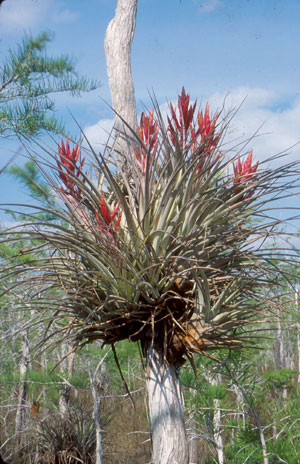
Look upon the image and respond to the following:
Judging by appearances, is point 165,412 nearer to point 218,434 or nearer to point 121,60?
point 121,60

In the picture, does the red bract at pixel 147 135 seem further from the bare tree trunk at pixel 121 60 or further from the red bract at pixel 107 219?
the bare tree trunk at pixel 121 60

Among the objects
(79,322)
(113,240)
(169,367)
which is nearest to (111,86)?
(113,240)

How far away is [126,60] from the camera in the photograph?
77.9 inches

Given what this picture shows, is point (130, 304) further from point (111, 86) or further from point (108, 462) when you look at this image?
point (108, 462)

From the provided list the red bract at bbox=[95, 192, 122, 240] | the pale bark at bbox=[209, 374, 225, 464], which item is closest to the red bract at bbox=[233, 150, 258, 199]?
the red bract at bbox=[95, 192, 122, 240]

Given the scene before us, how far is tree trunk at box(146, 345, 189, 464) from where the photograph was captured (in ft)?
4.27

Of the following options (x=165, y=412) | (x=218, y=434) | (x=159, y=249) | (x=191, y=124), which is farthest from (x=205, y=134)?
(x=218, y=434)

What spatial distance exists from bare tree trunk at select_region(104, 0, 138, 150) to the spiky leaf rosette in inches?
15.1

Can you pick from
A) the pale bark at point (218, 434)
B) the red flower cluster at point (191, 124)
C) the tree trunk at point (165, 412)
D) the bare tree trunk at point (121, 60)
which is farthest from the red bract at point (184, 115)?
the pale bark at point (218, 434)

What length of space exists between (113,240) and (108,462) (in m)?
5.43

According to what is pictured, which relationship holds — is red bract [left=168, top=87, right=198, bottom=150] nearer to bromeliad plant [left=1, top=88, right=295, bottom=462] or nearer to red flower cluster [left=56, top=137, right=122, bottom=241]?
bromeliad plant [left=1, top=88, right=295, bottom=462]

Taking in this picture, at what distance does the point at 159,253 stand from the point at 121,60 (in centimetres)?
107

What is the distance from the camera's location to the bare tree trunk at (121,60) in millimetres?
1904

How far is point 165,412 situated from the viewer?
1.33 m
